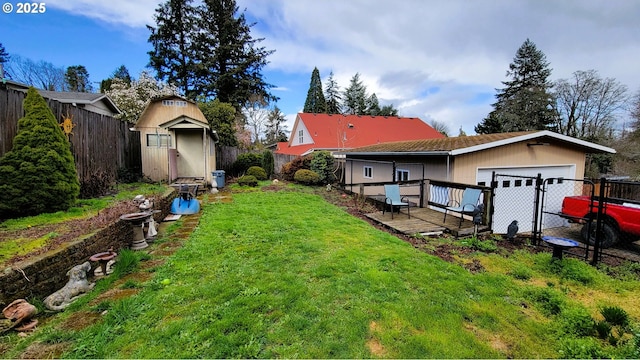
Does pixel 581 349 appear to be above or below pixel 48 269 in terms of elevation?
below

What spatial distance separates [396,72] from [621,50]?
22.2m

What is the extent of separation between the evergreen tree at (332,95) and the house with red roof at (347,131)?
586 inches

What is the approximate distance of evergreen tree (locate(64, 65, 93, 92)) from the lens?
27.3 metres

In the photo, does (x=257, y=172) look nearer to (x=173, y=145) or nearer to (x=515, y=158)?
(x=173, y=145)

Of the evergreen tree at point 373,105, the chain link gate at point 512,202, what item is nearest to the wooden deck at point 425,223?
the chain link gate at point 512,202

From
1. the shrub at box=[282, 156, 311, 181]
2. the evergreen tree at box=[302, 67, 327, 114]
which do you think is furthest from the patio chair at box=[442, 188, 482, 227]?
the evergreen tree at box=[302, 67, 327, 114]

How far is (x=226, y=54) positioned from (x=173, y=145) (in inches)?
654

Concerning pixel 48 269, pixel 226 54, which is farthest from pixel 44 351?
pixel 226 54

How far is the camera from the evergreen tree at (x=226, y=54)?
2434 cm

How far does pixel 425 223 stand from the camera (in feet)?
23.1

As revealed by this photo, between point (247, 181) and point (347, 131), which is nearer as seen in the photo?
point (247, 181)

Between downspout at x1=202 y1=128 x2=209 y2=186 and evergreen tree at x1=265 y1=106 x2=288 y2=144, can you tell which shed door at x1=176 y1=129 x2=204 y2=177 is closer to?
downspout at x1=202 y1=128 x2=209 y2=186

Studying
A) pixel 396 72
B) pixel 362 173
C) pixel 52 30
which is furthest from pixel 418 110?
pixel 52 30

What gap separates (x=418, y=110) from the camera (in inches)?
1726
